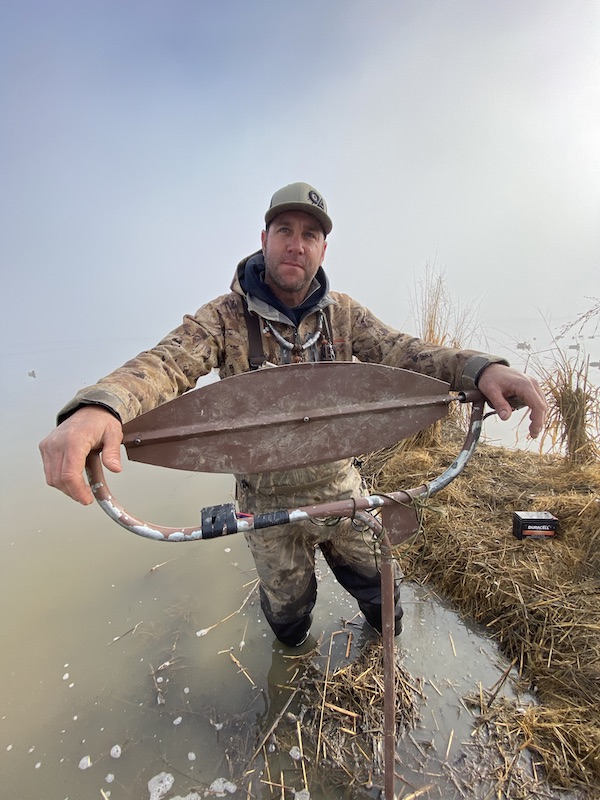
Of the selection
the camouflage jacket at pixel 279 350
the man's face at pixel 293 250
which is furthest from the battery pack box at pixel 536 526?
the man's face at pixel 293 250

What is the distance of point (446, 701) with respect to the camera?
2.10m

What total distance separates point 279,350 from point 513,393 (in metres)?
1.23

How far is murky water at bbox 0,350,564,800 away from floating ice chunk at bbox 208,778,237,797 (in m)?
0.02

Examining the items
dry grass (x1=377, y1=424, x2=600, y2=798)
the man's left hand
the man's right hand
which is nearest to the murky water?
dry grass (x1=377, y1=424, x2=600, y2=798)

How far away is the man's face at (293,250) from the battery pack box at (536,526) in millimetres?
2417

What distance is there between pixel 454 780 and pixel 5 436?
794 centimetres

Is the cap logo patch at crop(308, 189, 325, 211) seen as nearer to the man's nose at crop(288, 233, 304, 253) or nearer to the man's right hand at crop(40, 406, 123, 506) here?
the man's nose at crop(288, 233, 304, 253)

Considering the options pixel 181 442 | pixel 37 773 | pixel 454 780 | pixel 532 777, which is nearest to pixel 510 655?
pixel 532 777

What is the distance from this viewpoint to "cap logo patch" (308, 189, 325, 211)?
209 cm

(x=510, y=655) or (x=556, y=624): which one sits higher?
(x=556, y=624)

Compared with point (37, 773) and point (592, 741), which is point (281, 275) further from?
point (37, 773)

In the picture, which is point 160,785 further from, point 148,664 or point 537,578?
point 537,578

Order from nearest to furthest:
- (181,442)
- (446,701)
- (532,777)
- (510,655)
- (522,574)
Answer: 1. (181,442)
2. (532,777)
3. (446,701)
4. (510,655)
5. (522,574)

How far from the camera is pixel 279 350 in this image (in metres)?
2.22
